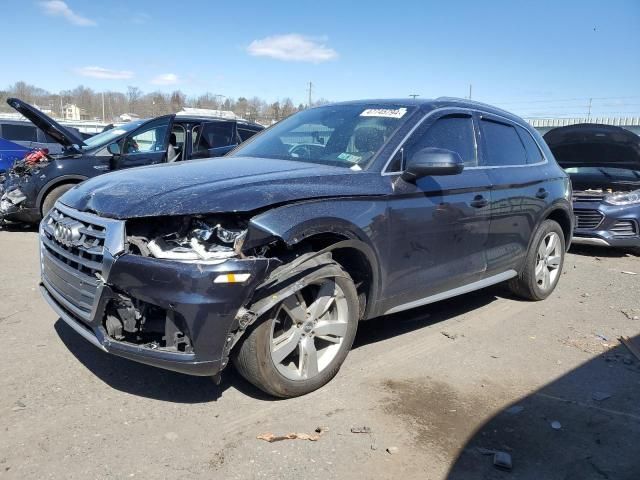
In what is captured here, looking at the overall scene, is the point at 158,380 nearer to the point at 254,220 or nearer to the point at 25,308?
the point at 254,220

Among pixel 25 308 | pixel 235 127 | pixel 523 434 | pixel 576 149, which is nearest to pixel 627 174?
pixel 576 149

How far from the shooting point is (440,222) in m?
4.10

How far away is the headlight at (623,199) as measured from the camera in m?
8.16

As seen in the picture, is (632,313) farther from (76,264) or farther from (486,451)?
(76,264)

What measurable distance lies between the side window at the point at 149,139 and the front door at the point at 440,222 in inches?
222

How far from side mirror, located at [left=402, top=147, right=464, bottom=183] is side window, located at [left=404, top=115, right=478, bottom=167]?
234mm

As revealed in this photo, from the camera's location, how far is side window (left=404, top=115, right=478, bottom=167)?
418 cm

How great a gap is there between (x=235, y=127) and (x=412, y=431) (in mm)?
7354

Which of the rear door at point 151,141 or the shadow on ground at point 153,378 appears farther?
the rear door at point 151,141

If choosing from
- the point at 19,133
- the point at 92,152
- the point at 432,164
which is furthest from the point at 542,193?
the point at 19,133

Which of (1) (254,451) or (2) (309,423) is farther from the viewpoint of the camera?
(2) (309,423)

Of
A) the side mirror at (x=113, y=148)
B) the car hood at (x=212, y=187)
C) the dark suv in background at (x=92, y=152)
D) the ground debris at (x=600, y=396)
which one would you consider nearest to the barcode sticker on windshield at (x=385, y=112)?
the car hood at (x=212, y=187)

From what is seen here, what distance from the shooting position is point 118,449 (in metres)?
2.81

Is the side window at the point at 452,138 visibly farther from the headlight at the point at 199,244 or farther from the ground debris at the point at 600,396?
the ground debris at the point at 600,396
